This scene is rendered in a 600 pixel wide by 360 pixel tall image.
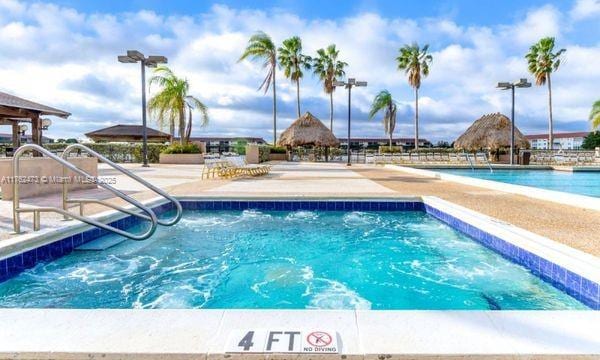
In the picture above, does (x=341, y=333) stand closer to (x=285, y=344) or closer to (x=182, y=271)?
(x=285, y=344)

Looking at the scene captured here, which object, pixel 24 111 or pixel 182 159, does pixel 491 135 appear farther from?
pixel 24 111

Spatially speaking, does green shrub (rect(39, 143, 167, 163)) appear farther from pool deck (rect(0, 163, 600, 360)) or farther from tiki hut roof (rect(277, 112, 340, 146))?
pool deck (rect(0, 163, 600, 360))

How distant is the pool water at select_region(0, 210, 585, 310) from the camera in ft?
12.1

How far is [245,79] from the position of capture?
29.1 meters

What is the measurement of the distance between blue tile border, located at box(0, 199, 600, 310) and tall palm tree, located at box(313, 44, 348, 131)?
26697mm

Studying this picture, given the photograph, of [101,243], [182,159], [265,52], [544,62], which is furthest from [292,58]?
[101,243]

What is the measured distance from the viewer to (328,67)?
1336 inches

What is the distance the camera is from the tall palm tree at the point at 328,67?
33.7 metres

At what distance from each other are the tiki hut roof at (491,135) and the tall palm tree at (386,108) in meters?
14.0

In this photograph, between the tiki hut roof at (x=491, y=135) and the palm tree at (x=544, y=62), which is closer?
the tiki hut roof at (x=491, y=135)

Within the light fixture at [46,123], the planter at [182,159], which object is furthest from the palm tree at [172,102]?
the light fixture at [46,123]

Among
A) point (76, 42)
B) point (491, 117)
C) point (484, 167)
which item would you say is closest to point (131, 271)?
point (76, 42)

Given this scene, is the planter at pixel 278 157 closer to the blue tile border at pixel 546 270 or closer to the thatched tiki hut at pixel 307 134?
the thatched tiki hut at pixel 307 134

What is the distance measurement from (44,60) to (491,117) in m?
26.1
